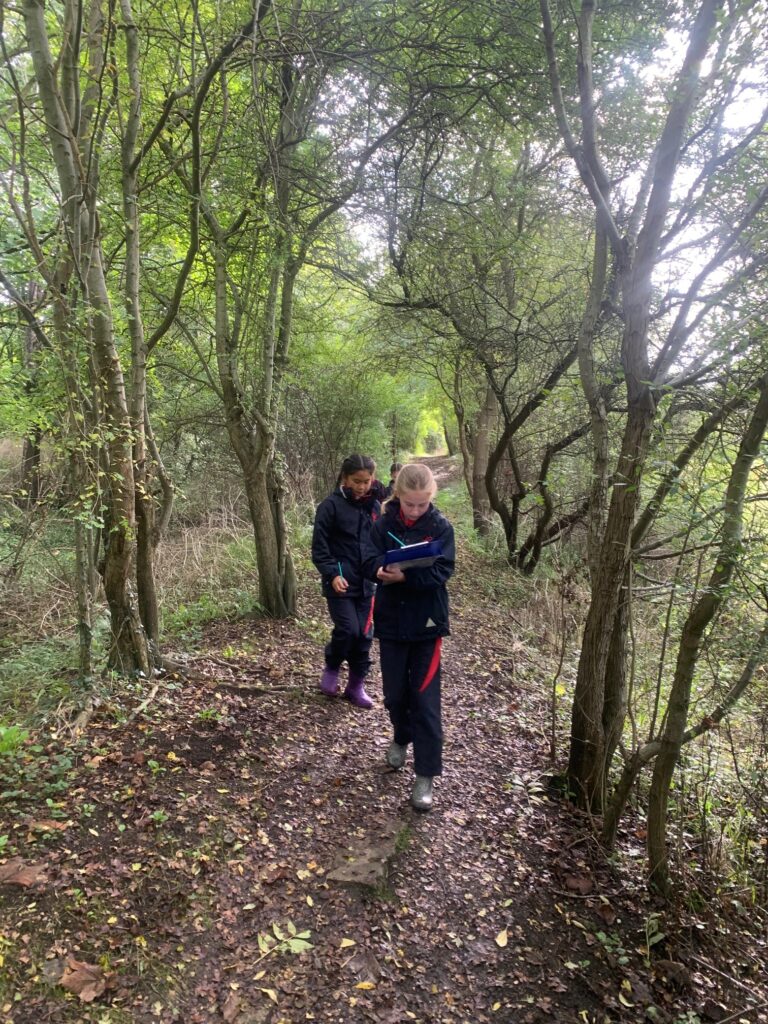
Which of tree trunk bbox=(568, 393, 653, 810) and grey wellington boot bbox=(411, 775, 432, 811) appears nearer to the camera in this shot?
tree trunk bbox=(568, 393, 653, 810)

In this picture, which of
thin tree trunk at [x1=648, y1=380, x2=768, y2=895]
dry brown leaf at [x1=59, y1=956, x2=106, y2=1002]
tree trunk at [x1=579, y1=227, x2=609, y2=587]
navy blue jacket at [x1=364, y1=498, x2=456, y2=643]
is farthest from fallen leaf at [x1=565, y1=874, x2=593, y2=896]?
dry brown leaf at [x1=59, y1=956, x2=106, y2=1002]

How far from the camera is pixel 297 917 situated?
2.31 m

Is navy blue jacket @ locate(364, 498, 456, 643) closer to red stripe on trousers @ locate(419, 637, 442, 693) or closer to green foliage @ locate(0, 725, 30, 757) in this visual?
red stripe on trousers @ locate(419, 637, 442, 693)

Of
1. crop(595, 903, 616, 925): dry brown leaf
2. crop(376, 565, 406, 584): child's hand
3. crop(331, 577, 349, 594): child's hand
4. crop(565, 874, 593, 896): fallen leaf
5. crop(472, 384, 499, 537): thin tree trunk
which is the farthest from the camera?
crop(472, 384, 499, 537): thin tree trunk

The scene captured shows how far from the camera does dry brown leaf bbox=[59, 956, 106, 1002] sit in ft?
5.99

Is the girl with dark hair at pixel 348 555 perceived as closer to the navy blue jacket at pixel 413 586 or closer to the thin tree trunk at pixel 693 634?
the navy blue jacket at pixel 413 586

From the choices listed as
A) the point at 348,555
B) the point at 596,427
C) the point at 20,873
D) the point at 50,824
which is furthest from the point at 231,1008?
the point at 596,427

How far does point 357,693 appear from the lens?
13.8 feet

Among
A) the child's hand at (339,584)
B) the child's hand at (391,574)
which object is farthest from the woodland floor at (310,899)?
the child's hand at (391,574)

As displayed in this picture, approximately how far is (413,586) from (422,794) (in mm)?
1184

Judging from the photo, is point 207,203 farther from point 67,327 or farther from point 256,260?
point 67,327

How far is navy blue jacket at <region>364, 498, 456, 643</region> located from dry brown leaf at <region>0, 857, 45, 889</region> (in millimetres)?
1783

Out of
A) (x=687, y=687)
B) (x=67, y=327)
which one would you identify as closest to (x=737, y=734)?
(x=687, y=687)

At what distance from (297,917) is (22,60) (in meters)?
7.47
